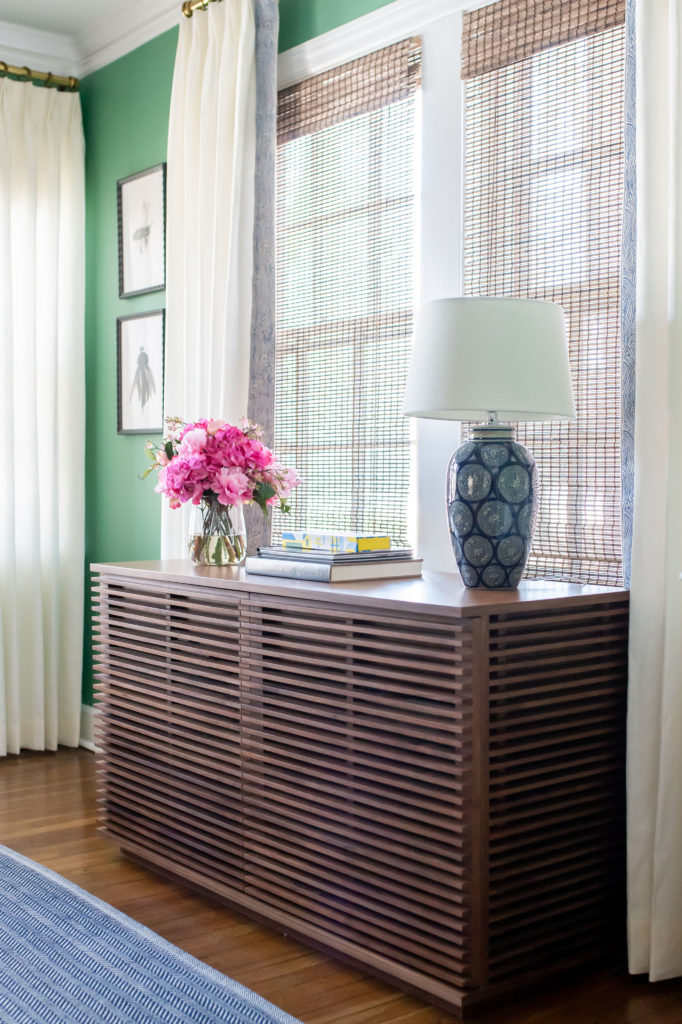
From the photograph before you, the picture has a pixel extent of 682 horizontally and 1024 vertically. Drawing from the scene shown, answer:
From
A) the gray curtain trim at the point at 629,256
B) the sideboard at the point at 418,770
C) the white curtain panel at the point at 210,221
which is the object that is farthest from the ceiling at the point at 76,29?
the sideboard at the point at 418,770

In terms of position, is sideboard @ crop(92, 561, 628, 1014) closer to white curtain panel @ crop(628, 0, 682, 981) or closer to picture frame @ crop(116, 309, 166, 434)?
white curtain panel @ crop(628, 0, 682, 981)

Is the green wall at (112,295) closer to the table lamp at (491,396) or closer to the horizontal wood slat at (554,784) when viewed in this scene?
the table lamp at (491,396)

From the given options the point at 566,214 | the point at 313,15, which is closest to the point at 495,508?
the point at 566,214

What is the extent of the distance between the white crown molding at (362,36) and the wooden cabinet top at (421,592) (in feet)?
4.74

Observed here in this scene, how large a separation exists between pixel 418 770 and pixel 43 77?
10.8ft

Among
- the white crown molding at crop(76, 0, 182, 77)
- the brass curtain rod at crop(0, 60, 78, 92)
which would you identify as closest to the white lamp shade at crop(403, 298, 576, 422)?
the white crown molding at crop(76, 0, 182, 77)

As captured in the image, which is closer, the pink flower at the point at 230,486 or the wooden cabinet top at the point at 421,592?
the wooden cabinet top at the point at 421,592

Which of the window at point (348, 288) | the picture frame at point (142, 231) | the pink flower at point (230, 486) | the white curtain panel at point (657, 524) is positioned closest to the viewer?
the white curtain panel at point (657, 524)

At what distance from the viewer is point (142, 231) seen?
394cm

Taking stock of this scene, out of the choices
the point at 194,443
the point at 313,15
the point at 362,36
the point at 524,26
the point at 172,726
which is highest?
the point at 313,15

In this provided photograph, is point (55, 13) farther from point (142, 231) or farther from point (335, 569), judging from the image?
point (335, 569)

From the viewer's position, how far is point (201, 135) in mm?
3426

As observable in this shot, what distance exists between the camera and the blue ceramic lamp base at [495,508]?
7.23 feet

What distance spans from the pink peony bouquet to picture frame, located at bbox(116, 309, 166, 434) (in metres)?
1.00
